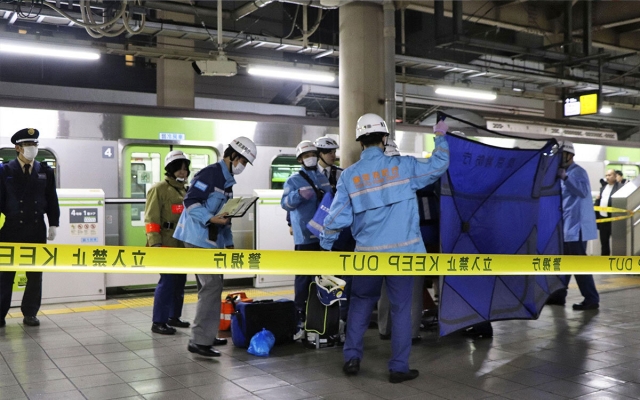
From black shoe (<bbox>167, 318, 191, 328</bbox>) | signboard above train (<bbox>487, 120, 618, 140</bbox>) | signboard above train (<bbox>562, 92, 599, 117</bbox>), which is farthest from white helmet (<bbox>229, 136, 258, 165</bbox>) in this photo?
signboard above train (<bbox>562, 92, 599, 117</bbox>)

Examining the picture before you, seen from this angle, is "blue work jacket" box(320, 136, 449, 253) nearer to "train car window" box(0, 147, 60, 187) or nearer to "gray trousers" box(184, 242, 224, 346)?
"gray trousers" box(184, 242, 224, 346)

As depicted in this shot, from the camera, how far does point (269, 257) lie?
4.21 meters

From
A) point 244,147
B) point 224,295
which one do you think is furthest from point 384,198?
point 224,295

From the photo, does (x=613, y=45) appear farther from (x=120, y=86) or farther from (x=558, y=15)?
(x=120, y=86)

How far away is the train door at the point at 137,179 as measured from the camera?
8.96m

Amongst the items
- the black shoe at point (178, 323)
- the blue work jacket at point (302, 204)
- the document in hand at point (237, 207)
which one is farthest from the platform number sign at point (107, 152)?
the document in hand at point (237, 207)

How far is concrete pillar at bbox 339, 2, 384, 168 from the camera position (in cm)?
783

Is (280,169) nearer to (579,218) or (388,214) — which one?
(579,218)

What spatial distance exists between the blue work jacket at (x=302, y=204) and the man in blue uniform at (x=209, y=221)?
33.7 inches

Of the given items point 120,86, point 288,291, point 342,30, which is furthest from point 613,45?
point 120,86

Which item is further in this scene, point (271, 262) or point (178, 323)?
point (178, 323)

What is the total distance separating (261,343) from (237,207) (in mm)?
1221

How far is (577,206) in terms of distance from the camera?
24.4ft

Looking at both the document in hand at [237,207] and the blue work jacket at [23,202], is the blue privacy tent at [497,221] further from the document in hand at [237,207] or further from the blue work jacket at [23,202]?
the blue work jacket at [23,202]
